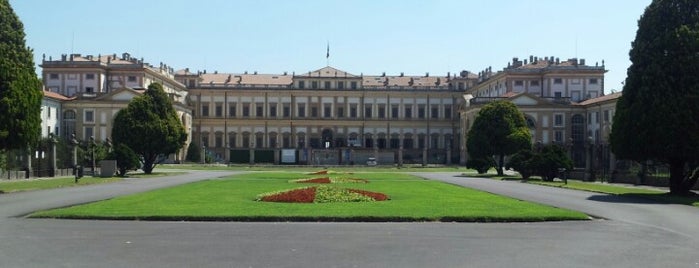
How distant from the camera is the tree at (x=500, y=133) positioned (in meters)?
58.8

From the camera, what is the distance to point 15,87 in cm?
3073

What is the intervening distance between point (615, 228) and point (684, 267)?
5.37m

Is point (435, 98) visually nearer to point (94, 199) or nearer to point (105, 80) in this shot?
point (105, 80)

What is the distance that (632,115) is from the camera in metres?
30.4

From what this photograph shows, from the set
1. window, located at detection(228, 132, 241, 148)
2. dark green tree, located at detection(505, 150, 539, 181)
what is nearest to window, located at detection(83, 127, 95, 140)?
window, located at detection(228, 132, 241, 148)

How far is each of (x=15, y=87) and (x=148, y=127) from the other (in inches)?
905

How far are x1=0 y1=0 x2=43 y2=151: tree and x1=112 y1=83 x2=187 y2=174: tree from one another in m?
20.8

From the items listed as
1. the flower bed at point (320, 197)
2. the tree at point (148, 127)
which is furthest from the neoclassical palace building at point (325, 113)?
the flower bed at point (320, 197)

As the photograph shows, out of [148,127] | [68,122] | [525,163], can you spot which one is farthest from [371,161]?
[525,163]

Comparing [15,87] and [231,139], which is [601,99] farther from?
[15,87]

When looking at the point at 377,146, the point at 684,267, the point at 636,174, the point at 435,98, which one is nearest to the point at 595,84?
the point at 435,98

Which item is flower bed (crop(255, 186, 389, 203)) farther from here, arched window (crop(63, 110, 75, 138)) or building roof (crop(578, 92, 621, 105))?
arched window (crop(63, 110, 75, 138))

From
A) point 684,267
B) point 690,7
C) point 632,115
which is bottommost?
point 684,267

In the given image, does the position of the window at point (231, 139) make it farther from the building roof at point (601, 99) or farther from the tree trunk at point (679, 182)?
the tree trunk at point (679, 182)
